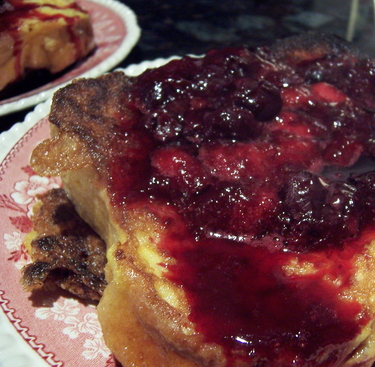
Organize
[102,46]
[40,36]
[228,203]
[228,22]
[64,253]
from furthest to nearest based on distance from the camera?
[228,22]
[102,46]
[40,36]
[64,253]
[228,203]

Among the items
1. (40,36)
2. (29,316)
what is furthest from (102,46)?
(29,316)

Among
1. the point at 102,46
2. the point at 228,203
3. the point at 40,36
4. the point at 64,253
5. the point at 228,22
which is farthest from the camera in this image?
the point at 228,22

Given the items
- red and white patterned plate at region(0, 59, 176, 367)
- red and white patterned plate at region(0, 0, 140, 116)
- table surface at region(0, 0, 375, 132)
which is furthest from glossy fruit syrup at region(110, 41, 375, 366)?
table surface at region(0, 0, 375, 132)

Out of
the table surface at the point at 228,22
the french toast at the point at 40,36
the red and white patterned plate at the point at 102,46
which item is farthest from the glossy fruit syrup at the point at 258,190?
the table surface at the point at 228,22

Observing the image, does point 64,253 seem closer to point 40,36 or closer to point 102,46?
point 40,36

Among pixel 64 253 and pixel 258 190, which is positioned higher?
pixel 258 190

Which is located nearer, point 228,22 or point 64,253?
point 64,253

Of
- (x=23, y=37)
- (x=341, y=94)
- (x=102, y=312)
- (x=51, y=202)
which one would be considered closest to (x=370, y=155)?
(x=341, y=94)

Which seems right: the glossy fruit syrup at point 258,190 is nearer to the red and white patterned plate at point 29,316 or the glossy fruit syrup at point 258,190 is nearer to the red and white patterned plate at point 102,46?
the red and white patterned plate at point 29,316
